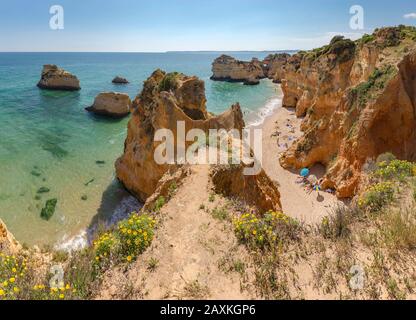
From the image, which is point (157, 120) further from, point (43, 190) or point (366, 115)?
point (366, 115)

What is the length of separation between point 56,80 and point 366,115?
68.8m

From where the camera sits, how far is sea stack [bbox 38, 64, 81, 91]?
6531cm

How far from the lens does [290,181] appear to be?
79.5 feet

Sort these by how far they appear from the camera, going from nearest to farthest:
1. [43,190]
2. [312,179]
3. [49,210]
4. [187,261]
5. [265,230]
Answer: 1. [187,261]
2. [265,230]
3. [49,210]
4. [43,190]
5. [312,179]

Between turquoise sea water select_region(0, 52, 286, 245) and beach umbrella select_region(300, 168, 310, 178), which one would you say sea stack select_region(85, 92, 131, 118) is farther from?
beach umbrella select_region(300, 168, 310, 178)

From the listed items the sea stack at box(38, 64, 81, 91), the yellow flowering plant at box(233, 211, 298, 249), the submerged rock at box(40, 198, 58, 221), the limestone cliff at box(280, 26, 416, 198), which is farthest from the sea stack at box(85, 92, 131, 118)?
the yellow flowering plant at box(233, 211, 298, 249)

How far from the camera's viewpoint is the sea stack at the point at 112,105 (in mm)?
45250

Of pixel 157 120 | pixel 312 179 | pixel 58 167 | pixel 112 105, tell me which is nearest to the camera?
pixel 157 120

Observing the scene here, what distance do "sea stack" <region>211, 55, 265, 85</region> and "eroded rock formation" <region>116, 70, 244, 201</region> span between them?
71645mm

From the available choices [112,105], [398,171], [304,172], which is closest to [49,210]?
[304,172]

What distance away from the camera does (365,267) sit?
5238 mm

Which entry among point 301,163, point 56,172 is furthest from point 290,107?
point 56,172

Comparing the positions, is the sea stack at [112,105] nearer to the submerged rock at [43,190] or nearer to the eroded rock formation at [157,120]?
the submerged rock at [43,190]

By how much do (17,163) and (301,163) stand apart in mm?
27405
